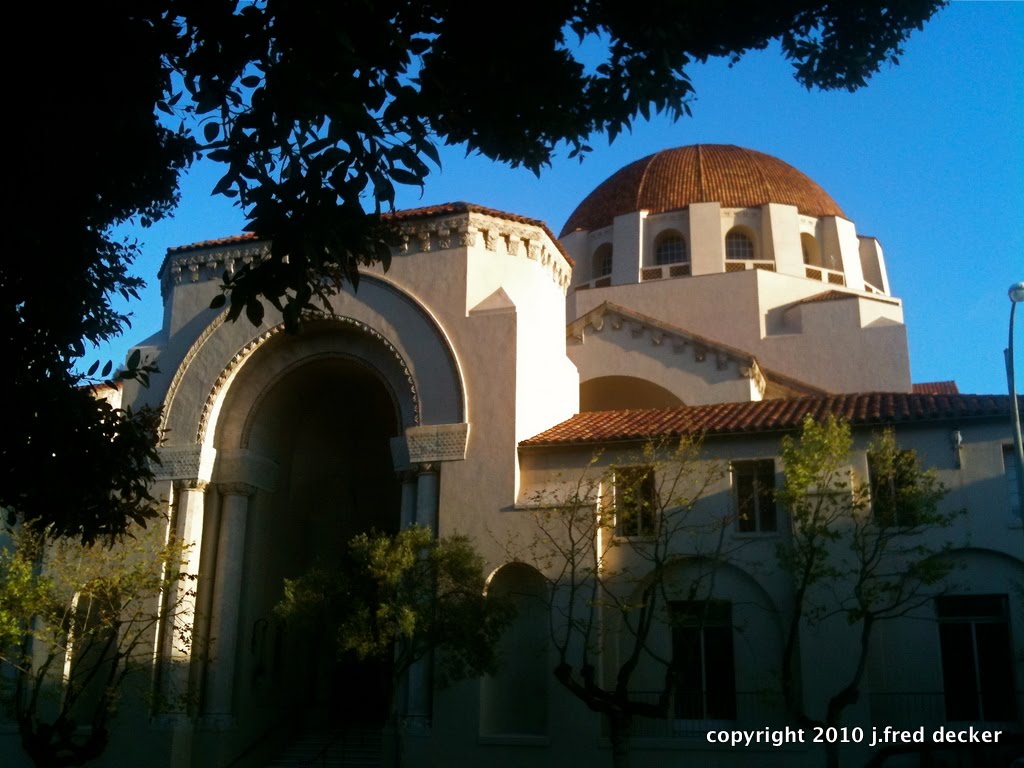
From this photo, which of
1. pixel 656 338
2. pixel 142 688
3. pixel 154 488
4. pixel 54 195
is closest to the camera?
pixel 54 195

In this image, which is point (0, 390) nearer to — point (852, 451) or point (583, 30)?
point (583, 30)

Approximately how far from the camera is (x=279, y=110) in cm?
869

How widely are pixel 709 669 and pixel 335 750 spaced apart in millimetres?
8177

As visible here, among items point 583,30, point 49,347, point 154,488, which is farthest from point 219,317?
point 583,30

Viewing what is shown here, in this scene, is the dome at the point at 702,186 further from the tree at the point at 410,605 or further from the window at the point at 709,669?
the tree at the point at 410,605

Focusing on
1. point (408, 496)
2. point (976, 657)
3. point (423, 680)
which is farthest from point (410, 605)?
point (976, 657)

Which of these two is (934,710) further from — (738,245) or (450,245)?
(738,245)

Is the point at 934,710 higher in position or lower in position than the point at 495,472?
lower

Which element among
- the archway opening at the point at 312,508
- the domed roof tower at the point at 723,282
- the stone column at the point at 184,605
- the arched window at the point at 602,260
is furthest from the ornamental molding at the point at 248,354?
the arched window at the point at 602,260

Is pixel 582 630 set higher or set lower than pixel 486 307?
lower

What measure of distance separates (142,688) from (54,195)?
44.9 ft

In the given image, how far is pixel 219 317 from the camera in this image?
23641mm

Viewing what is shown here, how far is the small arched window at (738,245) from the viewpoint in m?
35.8

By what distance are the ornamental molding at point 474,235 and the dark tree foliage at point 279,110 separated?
1036 cm
